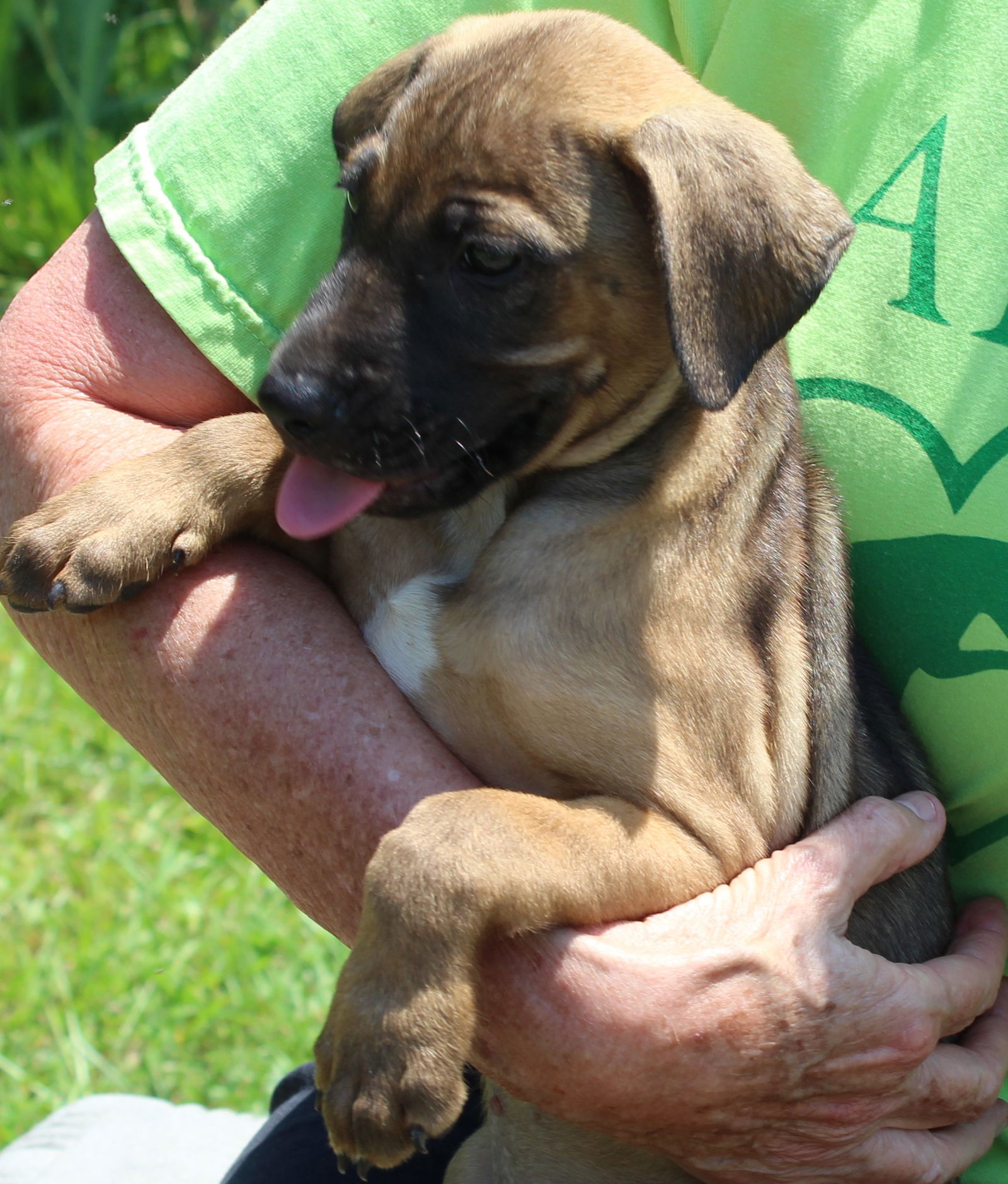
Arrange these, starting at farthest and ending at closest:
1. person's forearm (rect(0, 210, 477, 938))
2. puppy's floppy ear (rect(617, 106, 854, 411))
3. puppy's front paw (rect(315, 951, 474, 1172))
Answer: person's forearm (rect(0, 210, 477, 938)) < puppy's floppy ear (rect(617, 106, 854, 411)) < puppy's front paw (rect(315, 951, 474, 1172))

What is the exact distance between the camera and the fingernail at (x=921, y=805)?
2.85 metres

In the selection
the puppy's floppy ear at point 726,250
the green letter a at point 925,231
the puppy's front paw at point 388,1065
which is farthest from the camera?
the green letter a at point 925,231

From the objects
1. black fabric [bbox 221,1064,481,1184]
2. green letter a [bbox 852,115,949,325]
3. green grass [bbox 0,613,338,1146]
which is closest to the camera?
green letter a [bbox 852,115,949,325]

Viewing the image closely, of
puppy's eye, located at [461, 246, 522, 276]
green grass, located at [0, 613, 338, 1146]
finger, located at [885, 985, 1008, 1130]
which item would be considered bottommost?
green grass, located at [0, 613, 338, 1146]

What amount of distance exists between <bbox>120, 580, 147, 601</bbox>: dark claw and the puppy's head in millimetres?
460

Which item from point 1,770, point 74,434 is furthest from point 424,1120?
point 1,770

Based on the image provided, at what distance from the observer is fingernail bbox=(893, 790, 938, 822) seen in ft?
9.34

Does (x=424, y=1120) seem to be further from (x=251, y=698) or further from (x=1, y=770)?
(x=1, y=770)

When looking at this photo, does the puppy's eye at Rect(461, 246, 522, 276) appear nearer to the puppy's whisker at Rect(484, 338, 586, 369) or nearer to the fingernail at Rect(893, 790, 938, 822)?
the puppy's whisker at Rect(484, 338, 586, 369)

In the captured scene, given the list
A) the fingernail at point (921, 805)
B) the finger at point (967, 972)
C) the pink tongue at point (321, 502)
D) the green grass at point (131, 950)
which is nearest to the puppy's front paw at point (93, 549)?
the pink tongue at point (321, 502)

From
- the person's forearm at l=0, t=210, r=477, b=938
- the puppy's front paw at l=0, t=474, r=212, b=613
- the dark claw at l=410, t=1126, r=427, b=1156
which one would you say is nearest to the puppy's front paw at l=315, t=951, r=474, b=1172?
the dark claw at l=410, t=1126, r=427, b=1156

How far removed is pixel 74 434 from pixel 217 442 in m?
0.31

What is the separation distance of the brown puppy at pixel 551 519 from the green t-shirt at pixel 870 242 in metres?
0.14

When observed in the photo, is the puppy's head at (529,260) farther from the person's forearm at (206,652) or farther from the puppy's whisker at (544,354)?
the person's forearm at (206,652)
